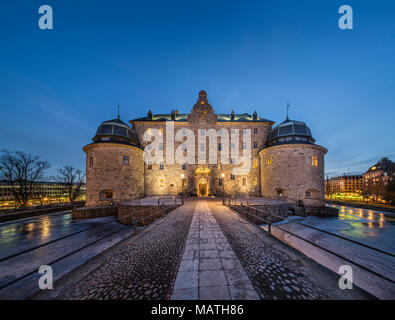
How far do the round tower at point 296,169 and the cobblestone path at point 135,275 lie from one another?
18.4 meters

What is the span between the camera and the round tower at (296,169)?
59.2 ft

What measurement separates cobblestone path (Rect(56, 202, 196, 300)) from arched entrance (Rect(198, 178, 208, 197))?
16.3 meters

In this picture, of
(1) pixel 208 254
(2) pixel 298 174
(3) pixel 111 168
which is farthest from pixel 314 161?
(3) pixel 111 168

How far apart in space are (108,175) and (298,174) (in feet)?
83.2

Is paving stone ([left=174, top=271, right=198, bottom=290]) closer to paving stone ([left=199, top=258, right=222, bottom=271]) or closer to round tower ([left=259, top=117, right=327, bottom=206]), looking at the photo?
paving stone ([left=199, top=258, right=222, bottom=271])

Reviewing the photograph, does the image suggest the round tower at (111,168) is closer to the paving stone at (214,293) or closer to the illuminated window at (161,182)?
the illuminated window at (161,182)

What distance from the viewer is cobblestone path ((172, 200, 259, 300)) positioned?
252cm

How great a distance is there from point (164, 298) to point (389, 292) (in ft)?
19.0

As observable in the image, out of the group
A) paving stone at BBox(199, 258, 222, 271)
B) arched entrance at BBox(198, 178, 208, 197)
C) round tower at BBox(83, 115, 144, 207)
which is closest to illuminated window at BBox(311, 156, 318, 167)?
arched entrance at BBox(198, 178, 208, 197)

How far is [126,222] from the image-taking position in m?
13.5
